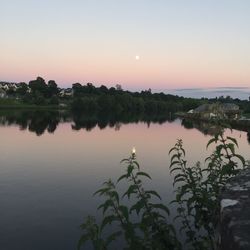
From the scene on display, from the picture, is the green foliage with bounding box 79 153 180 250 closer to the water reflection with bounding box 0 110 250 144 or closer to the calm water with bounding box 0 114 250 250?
the calm water with bounding box 0 114 250 250

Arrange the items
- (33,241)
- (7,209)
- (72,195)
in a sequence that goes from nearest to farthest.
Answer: (33,241)
(7,209)
(72,195)

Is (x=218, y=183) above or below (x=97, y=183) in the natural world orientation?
above

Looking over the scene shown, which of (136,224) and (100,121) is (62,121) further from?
(136,224)

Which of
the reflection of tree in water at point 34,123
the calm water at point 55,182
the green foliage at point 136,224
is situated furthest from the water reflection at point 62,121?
the green foliage at point 136,224

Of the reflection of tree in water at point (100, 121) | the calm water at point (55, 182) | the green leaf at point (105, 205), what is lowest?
the reflection of tree in water at point (100, 121)

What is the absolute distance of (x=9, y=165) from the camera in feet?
128

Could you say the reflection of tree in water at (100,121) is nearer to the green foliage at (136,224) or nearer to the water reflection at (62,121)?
the water reflection at (62,121)

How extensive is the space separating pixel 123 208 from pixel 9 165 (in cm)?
3563

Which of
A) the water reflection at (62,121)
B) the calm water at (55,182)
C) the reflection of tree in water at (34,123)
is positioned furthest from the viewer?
the water reflection at (62,121)

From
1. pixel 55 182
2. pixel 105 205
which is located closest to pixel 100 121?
pixel 55 182

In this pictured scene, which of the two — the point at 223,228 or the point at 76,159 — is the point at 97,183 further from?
the point at 223,228

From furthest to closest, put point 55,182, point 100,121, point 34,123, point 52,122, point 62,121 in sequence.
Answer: point 100,121 < point 62,121 < point 52,122 < point 34,123 < point 55,182

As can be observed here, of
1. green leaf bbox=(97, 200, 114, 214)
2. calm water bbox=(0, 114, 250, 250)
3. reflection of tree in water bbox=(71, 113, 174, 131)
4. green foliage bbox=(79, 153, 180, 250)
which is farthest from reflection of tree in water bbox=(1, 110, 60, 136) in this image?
green leaf bbox=(97, 200, 114, 214)

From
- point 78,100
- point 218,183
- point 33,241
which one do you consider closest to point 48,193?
point 33,241
